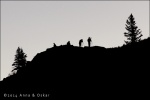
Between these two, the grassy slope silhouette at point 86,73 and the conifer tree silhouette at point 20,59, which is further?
the conifer tree silhouette at point 20,59

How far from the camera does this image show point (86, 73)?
3578cm

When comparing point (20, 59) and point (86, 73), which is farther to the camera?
point (20, 59)

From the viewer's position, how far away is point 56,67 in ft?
126

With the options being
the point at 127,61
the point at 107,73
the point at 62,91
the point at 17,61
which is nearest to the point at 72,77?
the point at 62,91

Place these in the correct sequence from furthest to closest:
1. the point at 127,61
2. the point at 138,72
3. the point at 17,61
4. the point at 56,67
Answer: the point at 17,61
the point at 56,67
the point at 127,61
the point at 138,72

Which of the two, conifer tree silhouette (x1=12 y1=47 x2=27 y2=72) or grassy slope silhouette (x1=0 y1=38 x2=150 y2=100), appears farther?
conifer tree silhouette (x1=12 y1=47 x2=27 y2=72)

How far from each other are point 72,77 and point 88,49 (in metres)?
4.94

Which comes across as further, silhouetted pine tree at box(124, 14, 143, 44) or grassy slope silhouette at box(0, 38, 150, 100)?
silhouetted pine tree at box(124, 14, 143, 44)

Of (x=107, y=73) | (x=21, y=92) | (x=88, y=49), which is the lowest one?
(x=21, y=92)

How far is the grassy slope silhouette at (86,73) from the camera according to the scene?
32.2 metres

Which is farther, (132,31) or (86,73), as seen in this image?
(132,31)

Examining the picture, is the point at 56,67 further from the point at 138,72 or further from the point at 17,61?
the point at 17,61

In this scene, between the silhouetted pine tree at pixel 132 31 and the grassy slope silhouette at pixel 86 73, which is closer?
the grassy slope silhouette at pixel 86 73

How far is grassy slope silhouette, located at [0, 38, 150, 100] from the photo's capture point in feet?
106
